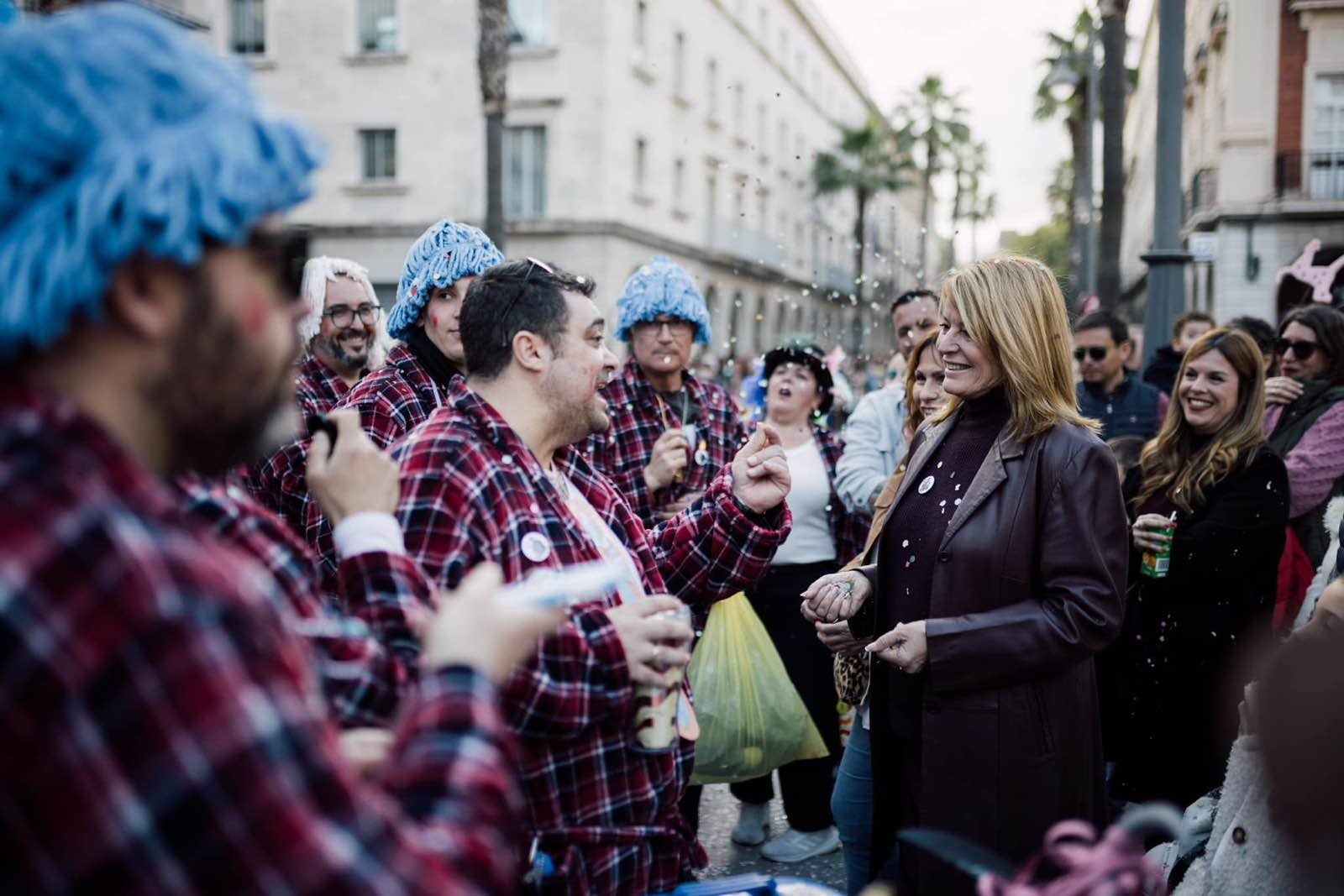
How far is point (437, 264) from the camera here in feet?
13.1

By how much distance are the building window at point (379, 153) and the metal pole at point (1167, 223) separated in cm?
1963

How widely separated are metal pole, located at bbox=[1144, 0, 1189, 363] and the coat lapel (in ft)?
20.3

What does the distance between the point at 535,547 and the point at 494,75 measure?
14022 millimetres

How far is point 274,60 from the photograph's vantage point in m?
25.7

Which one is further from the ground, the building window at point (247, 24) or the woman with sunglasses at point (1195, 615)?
the building window at point (247, 24)

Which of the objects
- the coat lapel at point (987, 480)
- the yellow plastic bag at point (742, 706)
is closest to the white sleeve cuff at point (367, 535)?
the coat lapel at point (987, 480)

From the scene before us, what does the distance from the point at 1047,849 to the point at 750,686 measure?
2.92m

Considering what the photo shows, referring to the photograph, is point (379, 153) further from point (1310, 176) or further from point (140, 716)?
point (140, 716)

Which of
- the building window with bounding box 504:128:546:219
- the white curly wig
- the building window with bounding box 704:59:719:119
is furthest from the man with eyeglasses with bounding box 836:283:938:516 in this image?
the building window with bounding box 704:59:719:119

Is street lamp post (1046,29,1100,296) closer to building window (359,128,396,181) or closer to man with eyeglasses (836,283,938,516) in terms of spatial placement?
building window (359,128,396,181)

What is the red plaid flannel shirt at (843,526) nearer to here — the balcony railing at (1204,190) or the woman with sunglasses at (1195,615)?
the woman with sunglasses at (1195,615)

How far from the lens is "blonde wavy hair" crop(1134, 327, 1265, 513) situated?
13.8ft

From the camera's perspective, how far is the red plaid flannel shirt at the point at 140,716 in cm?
103

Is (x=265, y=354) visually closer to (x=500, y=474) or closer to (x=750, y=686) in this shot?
(x=500, y=474)
